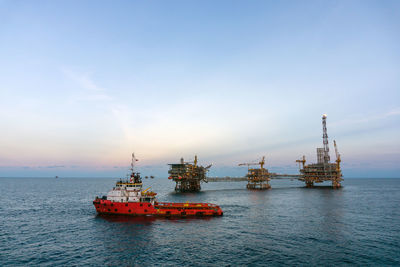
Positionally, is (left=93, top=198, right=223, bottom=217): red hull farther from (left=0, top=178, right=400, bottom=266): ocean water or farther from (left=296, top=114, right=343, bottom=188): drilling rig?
(left=296, top=114, right=343, bottom=188): drilling rig

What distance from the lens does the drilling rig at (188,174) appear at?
125m

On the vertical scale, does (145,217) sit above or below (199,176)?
below

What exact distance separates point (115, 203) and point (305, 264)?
144ft

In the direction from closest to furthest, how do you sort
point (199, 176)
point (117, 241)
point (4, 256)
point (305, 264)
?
point (305, 264) < point (4, 256) < point (117, 241) < point (199, 176)

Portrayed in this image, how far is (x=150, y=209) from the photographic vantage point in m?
56.2

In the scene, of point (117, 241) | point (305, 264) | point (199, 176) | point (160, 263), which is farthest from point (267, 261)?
point (199, 176)

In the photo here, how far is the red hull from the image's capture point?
55.9 metres

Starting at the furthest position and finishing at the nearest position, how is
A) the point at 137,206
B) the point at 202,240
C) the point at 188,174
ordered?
1. the point at 188,174
2. the point at 137,206
3. the point at 202,240

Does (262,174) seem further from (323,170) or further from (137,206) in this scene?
(137,206)

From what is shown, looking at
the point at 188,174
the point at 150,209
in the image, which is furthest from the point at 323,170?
the point at 150,209

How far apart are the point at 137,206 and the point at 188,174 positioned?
69.2m

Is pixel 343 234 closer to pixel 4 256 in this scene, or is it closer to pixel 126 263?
pixel 126 263

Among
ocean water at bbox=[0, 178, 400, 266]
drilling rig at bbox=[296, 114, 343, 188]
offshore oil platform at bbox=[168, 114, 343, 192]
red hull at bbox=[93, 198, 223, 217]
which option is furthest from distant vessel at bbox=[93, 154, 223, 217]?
drilling rig at bbox=[296, 114, 343, 188]

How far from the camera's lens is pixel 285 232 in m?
42.2
